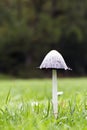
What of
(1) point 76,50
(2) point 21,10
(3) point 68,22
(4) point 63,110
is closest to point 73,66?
(1) point 76,50

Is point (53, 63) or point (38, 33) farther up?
point (38, 33)

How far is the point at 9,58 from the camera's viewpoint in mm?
37625

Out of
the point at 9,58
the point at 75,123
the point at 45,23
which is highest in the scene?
the point at 45,23

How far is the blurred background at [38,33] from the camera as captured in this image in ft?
122

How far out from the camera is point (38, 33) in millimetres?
38188

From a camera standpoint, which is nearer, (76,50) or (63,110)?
(63,110)

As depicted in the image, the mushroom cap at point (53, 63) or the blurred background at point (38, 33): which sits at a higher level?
the blurred background at point (38, 33)

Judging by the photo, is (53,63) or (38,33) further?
(38,33)

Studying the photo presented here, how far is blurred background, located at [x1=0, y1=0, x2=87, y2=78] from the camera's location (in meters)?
37.1

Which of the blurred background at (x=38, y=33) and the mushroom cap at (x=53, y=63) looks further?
the blurred background at (x=38, y=33)

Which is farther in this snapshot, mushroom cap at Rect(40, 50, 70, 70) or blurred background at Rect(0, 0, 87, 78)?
blurred background at Rect(0, 0, 87, 78)

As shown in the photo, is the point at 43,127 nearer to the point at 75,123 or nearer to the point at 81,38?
the point at 75,123

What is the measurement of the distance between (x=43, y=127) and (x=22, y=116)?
1.94 ft

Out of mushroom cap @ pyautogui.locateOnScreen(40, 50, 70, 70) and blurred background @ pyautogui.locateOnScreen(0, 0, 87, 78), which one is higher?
blurred background @ pyautogui.locateOnScreen(0, 0, 87, 78)
